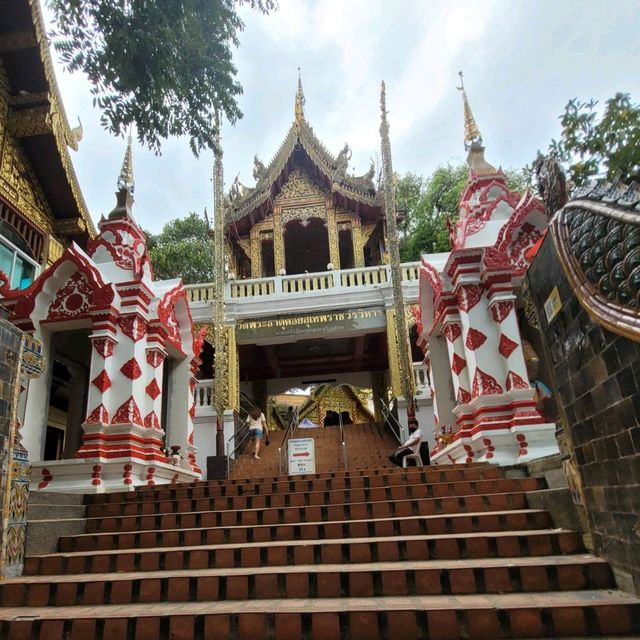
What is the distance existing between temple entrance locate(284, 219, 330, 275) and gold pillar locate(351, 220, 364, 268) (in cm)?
113

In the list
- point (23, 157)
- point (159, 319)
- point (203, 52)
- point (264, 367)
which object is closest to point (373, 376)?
point (264, 367)

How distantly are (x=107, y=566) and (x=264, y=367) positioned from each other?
1214 cm

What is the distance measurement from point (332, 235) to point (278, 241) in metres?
1.74

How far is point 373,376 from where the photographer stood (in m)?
16.1

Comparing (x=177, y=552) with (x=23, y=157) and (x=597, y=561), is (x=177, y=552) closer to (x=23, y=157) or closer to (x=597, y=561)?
(x=597, y=561)

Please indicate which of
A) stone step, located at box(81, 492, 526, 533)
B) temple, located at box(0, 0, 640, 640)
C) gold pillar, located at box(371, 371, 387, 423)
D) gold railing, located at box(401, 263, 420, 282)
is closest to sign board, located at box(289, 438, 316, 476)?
temple, located at box(0, 0, 640, 640)

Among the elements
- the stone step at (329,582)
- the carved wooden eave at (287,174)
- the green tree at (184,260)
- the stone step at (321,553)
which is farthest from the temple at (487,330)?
the green tree at (184,260)

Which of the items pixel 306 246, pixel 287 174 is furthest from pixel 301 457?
pixel 287 174

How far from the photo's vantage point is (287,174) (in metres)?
16.7

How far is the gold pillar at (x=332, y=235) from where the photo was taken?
601 inches

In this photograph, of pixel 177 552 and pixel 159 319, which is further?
pixel 159 319

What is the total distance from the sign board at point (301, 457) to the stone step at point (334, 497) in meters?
2.84

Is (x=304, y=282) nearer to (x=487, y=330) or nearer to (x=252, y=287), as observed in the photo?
(x=252, y=287)

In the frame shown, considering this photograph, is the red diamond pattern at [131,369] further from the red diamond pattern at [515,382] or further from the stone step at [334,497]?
the red diamond pattern at [515,382]
